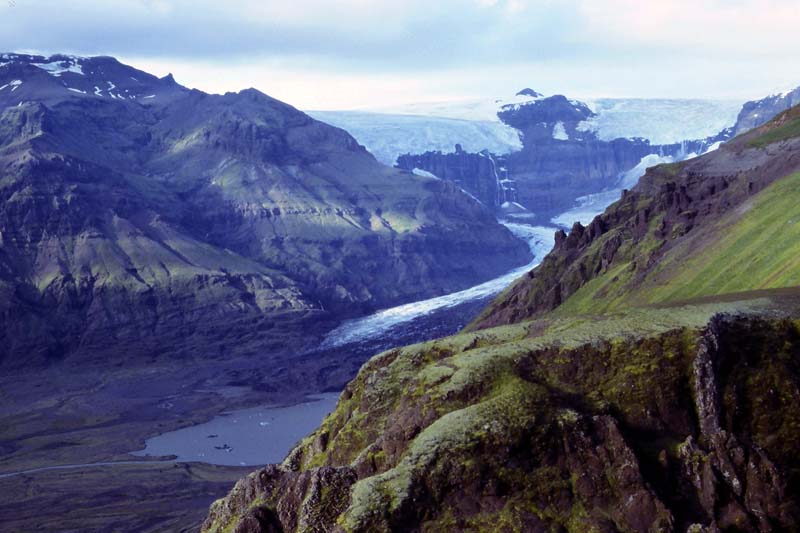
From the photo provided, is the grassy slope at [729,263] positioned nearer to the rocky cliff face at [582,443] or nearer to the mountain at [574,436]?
the mountain at [574,436]

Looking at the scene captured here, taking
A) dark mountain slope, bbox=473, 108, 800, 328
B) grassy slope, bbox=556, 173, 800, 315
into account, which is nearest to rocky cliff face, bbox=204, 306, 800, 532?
grassy slope, bbox=556, 173, 800, 315

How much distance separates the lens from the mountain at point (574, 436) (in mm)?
63719

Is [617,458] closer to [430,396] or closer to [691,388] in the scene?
[691,388]

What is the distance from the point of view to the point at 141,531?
7721 inches

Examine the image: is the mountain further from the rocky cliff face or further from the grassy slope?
the grassy slope

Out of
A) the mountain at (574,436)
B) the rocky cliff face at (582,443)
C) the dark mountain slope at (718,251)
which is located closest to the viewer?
the rocky cliff face at (582,443)

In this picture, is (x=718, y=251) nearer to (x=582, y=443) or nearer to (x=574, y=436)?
(x=574, y=436)

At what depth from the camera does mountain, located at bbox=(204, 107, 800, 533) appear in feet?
209

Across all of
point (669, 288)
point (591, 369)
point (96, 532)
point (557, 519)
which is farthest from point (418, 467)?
point (96, 532)

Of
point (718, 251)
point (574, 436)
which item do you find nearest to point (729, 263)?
point (718, 251)

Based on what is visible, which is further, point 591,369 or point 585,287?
point 585,287

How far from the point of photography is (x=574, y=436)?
66.7m

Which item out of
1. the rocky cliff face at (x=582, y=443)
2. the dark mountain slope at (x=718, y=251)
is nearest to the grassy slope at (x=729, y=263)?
the dark mountain slope at (x=718, y=251)

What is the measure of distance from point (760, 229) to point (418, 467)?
100074mm
